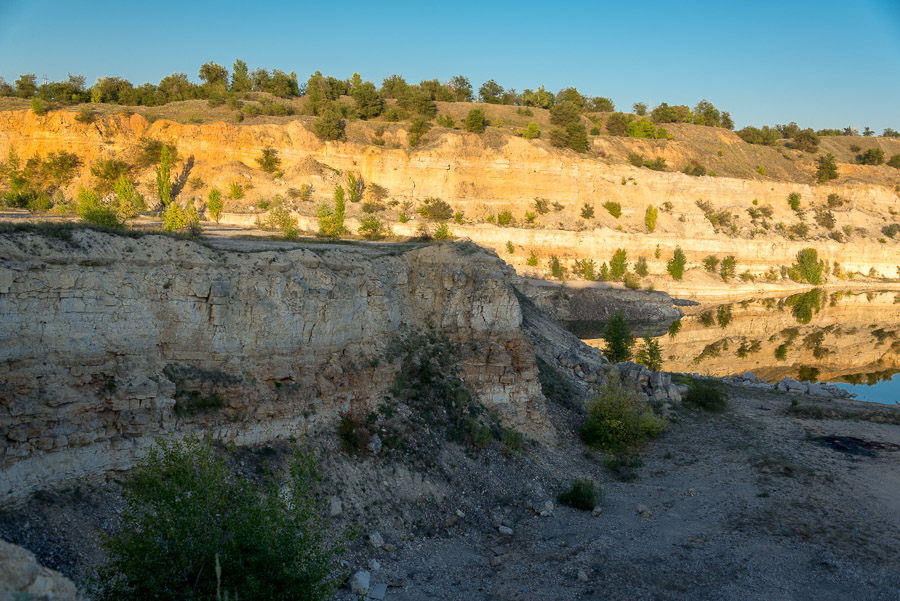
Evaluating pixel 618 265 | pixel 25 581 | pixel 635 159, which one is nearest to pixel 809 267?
pixel 635 159

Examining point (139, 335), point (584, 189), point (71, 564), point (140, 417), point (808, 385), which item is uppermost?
point (584, 189)

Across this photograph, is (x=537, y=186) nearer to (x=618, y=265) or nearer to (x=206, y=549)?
(x=618, y=265)

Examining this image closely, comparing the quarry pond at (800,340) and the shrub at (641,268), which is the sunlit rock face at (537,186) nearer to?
the shrub at (641,268)

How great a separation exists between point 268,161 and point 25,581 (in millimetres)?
51499

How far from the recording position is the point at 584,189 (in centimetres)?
6044

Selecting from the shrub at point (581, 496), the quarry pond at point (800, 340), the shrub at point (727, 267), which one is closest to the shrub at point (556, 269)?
the quarry pond at point (800, 340)

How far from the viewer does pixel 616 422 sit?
723 inches

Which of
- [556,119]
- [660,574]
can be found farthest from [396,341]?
[556,119]

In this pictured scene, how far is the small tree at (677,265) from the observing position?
5675cm

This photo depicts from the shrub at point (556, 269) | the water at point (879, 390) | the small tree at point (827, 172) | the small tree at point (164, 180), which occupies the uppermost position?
the small tree at point (827, 172)

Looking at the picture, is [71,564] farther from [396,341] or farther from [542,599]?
[396,341]

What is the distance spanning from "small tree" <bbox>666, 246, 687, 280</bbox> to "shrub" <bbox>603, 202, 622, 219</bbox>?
7.22m

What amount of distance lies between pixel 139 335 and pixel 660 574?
11447mm

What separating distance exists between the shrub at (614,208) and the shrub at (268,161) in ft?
115
